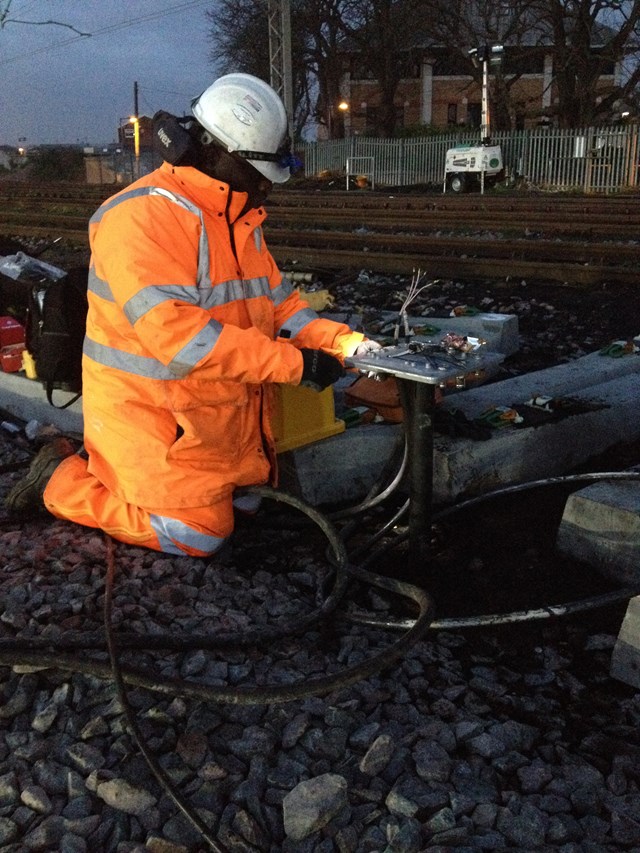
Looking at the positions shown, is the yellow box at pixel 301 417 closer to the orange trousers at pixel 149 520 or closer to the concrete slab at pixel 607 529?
the orange trousers at pixel 149 520

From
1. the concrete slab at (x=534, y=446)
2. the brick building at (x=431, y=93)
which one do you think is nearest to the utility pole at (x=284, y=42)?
the brick building at (x=431, y=93)

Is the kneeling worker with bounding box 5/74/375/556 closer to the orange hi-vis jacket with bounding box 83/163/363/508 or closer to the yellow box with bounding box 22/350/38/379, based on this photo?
the orange hi-vis jacket with bounding box 83/163/363/508

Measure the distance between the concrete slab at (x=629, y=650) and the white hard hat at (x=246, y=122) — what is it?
2.29 m

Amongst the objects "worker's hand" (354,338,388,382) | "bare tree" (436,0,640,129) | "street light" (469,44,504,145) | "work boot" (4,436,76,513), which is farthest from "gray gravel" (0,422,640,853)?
"bare tree" (436,0,640,129)

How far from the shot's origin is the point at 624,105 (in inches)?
1240

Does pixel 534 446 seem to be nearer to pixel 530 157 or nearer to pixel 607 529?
pixel 607 529

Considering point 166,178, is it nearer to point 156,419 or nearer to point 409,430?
point 156,419

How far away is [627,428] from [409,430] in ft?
7.56

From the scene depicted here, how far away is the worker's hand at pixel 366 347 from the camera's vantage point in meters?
3.74

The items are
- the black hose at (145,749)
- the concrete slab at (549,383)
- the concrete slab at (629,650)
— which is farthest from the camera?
the concrete slab at (549,383)

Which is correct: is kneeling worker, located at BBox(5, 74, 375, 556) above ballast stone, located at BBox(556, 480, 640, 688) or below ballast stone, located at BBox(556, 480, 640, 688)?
above

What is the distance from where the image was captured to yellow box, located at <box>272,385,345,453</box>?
4.47 metres

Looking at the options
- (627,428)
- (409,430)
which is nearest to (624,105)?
(627,428)

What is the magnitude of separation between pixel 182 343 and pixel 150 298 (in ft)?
0.72
